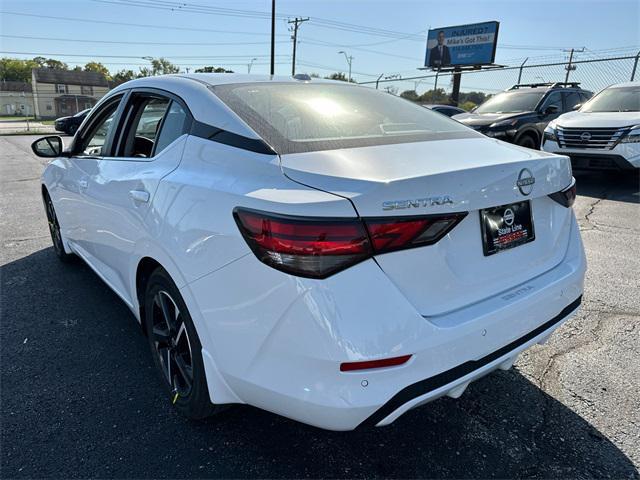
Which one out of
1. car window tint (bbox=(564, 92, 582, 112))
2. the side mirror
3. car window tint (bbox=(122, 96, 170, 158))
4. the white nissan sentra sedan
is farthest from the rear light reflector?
car window tint (bbox=(564, 92, 582, 112))

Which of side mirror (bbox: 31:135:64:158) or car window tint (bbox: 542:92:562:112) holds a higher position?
car window tint (bbox: 542:92:562:112)

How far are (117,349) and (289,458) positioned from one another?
145 centimetres

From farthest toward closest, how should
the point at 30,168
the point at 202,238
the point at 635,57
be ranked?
the point at 635,57, the point at 30,168, the point at 202,238

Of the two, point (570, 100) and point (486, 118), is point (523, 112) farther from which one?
point (570, 100)

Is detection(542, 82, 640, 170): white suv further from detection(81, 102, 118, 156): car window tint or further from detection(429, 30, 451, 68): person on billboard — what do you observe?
detection(429, 30, 451, 68): person on billboard

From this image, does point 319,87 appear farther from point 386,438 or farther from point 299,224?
point 386,438

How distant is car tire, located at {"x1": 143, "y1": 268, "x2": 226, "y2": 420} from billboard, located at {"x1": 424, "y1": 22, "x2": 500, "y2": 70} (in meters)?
35.2

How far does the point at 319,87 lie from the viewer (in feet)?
8.75

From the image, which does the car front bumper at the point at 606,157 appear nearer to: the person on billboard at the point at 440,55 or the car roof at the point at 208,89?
the car roof at the point at 208,89

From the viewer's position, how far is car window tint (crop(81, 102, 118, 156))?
10.3 feet

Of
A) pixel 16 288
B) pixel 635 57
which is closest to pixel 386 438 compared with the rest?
pixel 16 288

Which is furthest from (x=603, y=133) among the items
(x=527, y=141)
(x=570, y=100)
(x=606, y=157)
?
(x=570, y=100)

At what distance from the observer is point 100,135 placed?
333cm

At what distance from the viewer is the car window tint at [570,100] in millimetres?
10000
